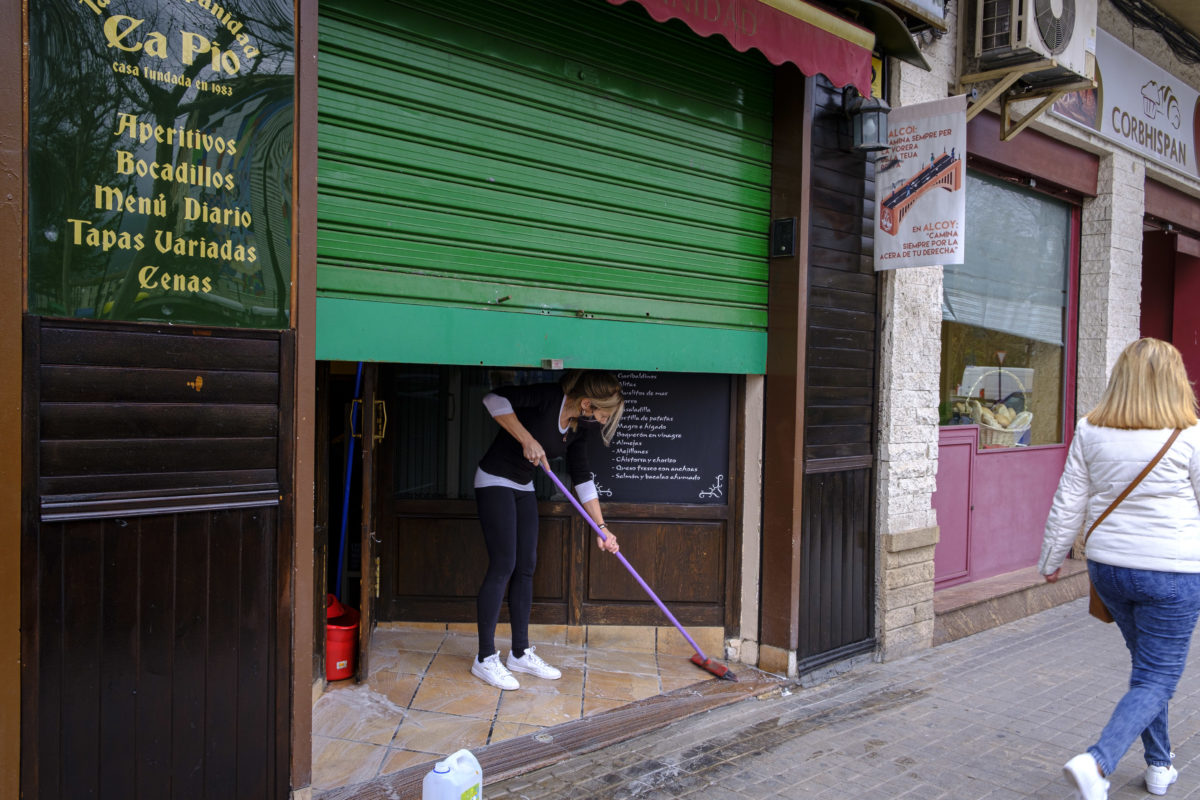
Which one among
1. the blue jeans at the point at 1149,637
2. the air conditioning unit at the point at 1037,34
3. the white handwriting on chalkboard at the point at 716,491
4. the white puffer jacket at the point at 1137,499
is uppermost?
the air conditioning unit at the point at 1037,34

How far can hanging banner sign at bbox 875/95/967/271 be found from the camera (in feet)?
16.4

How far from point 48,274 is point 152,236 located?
33cm

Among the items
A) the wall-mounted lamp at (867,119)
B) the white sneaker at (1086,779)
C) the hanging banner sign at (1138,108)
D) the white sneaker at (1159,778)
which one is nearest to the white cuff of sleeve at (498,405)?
the wall-mounted lamp at (867,119)

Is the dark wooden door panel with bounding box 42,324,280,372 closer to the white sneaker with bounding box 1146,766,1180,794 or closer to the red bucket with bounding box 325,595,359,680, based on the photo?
the red bucket with bounding box 325,595,359,680

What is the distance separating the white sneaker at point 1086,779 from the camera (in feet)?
10.3

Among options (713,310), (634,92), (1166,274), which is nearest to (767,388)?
(713,310)

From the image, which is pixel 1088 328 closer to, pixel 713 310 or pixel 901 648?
pixel 901 648

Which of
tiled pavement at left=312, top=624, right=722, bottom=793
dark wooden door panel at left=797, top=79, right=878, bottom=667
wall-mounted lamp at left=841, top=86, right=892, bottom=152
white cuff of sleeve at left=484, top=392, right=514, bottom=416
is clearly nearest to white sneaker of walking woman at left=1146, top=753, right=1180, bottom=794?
dark wooden door panel at left=797, top=79, right=878, bottom=667

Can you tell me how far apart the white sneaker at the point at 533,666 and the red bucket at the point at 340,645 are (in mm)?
854

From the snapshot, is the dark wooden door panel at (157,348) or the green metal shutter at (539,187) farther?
the green metal shutter at (539,187)

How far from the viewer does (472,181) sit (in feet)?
12.9

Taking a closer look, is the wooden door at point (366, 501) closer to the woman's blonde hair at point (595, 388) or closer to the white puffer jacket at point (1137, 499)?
the woman's blonde hair at point (595, 388)

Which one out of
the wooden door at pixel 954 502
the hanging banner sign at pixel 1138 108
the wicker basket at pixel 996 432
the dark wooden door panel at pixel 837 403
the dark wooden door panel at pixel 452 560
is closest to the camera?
the dark wooden door panel at pixel 837 403

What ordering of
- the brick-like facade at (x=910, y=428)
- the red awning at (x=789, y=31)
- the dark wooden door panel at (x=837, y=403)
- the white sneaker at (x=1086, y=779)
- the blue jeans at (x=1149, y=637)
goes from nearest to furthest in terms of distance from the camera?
1. the white sneaker at (x=1086, y=779)
2. the blue jeans at (x=1149, y=637)
3. the red awning at (x=789, y=31)
4. the dark wooden door panel at (x=837, y=403)
5. the brick-like facade at (x=910, y=428)
